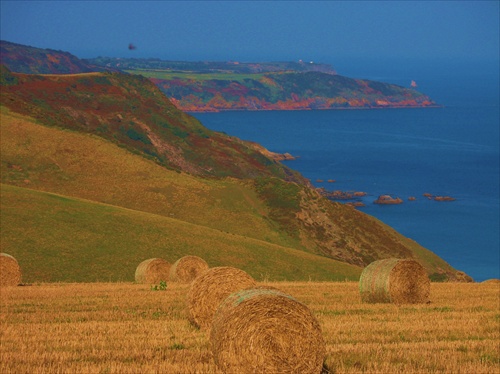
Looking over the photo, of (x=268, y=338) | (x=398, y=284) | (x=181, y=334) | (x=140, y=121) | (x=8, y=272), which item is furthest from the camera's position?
(x=140, y=121)

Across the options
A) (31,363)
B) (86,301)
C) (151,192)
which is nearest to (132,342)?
(31,363)

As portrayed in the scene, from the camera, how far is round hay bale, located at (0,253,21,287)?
101 feet

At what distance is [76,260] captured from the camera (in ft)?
135

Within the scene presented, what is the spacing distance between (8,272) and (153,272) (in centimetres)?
655

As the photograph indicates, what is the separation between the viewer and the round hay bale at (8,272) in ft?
101

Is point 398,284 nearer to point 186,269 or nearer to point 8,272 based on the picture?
point 186,269

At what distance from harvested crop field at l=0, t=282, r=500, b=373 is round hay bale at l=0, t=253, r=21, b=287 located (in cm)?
305

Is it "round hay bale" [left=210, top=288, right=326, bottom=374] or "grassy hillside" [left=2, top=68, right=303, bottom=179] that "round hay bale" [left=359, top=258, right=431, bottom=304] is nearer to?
"round hay bale" [left=210, top=288, right=326, bottom=374]

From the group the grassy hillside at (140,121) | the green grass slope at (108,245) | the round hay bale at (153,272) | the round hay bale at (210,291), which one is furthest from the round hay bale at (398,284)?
the grassy hillside at (140,121)

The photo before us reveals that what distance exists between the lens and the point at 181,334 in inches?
719

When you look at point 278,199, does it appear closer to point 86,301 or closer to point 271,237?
point 271,237

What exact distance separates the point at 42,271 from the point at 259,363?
27302 mm

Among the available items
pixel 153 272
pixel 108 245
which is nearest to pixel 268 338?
pixel 153 272

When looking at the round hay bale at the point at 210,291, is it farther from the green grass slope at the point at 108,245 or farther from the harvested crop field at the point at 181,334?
the green grass slope at the point at 108,245
